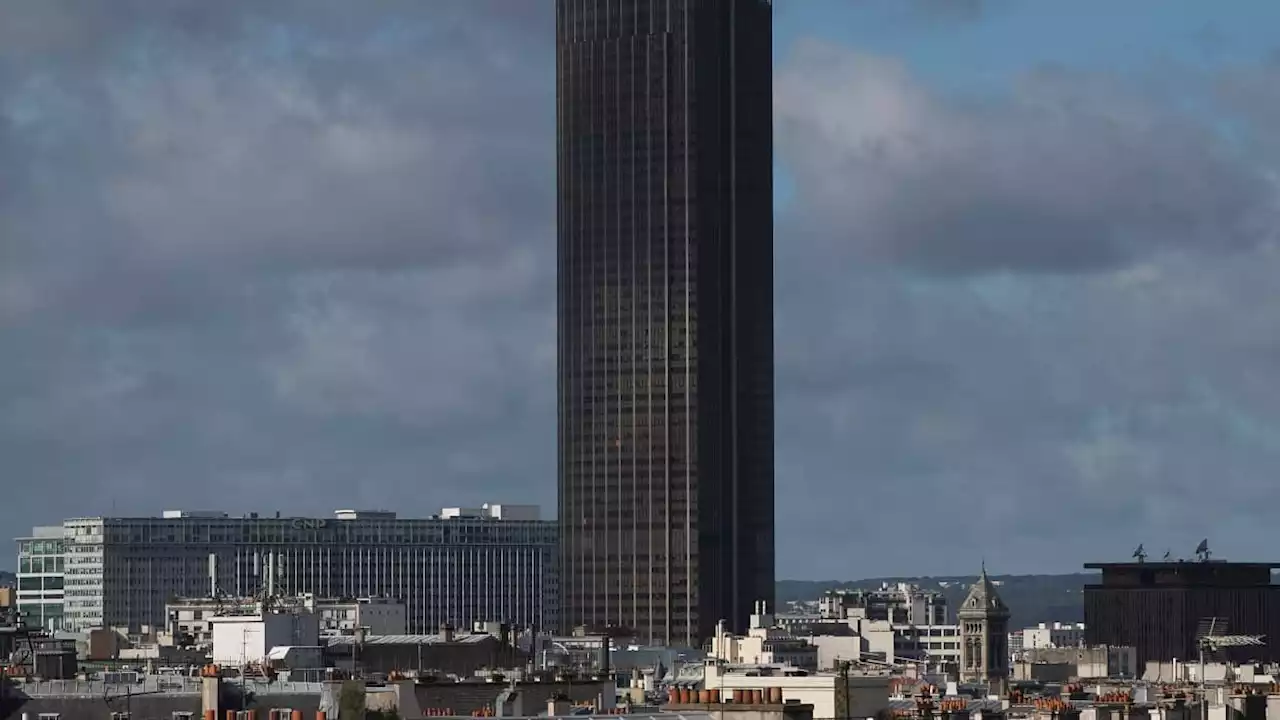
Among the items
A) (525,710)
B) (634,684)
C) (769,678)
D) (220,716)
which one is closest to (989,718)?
(525,710)

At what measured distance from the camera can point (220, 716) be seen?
83.9 metres

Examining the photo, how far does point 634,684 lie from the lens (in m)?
190

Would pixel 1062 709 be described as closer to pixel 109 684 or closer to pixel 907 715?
pixel 907 715

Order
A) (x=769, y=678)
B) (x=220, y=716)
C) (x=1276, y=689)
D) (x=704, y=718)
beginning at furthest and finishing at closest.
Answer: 1. (x=1276, y=689)
2. (x=769, y=678)
3. (x=220, y=716)
4. (x=704, y=718)

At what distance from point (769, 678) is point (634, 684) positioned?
56.7 meters

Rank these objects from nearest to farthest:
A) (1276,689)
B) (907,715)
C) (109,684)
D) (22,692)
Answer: (22,692) → (907,715) → (109,684) → (1276,689)

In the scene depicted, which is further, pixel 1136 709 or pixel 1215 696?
pixel 1215 696

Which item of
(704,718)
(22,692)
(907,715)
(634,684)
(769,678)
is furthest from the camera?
(634,684)

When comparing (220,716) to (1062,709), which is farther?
(1062,709)

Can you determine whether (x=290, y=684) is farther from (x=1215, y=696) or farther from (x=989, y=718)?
(x=1215, y=696)

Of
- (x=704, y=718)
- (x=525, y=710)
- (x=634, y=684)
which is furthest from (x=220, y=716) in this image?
(x=634, y=684)

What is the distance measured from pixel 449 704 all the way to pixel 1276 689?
5180cm

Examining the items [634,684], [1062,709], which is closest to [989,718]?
[1062,709]

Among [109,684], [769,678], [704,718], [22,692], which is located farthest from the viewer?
[769,678]
